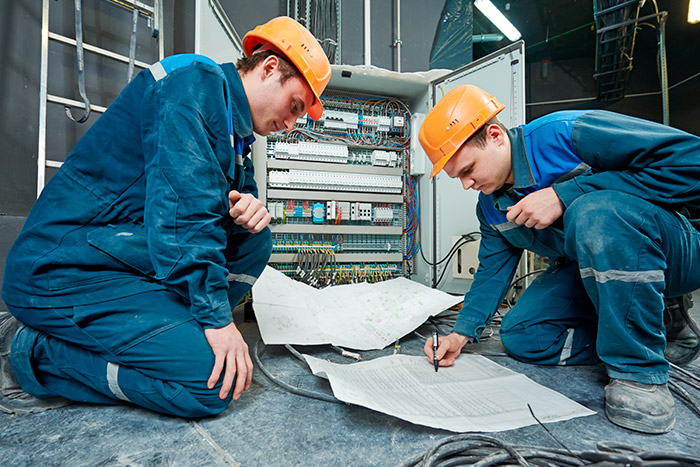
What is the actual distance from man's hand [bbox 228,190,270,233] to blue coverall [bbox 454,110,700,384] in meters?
0.71

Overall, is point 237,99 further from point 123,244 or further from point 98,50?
point 98,50

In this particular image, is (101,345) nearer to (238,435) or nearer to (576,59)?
(238,435)

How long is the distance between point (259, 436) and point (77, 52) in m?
2.06

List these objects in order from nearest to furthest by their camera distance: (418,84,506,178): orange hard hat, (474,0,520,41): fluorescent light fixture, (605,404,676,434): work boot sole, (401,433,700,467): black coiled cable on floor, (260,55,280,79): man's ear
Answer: (401,433,700,467): black coiled cable on floor → (605,404,676,434): work boot sole → (260,55,280,79): man's ear → (418,84,506,178): orange hard hat → (474,0,520,41): fluorescent light fixture

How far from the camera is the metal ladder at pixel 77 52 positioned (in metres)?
1.58

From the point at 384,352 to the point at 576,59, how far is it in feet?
20.5

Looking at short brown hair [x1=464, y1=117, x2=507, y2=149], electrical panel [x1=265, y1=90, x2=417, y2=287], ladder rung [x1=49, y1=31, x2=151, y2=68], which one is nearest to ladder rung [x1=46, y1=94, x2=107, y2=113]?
ladder rung [x1=49, y1=31, x2=151, y2=68]

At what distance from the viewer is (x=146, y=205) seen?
729 mm

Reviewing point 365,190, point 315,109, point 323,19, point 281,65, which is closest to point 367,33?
point 323,19

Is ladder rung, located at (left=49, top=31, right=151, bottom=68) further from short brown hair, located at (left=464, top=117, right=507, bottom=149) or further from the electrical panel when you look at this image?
short brown hair, located at (left=464, top=117, right=507, bottom=149)

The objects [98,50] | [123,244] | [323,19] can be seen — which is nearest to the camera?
[123,244]

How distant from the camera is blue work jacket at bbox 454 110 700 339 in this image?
2.65 ft

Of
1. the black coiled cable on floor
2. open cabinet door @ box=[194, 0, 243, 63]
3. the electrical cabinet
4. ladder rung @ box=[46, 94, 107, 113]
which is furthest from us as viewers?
the electrical cabinet

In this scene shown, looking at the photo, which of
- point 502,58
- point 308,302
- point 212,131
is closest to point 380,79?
point 502,58
